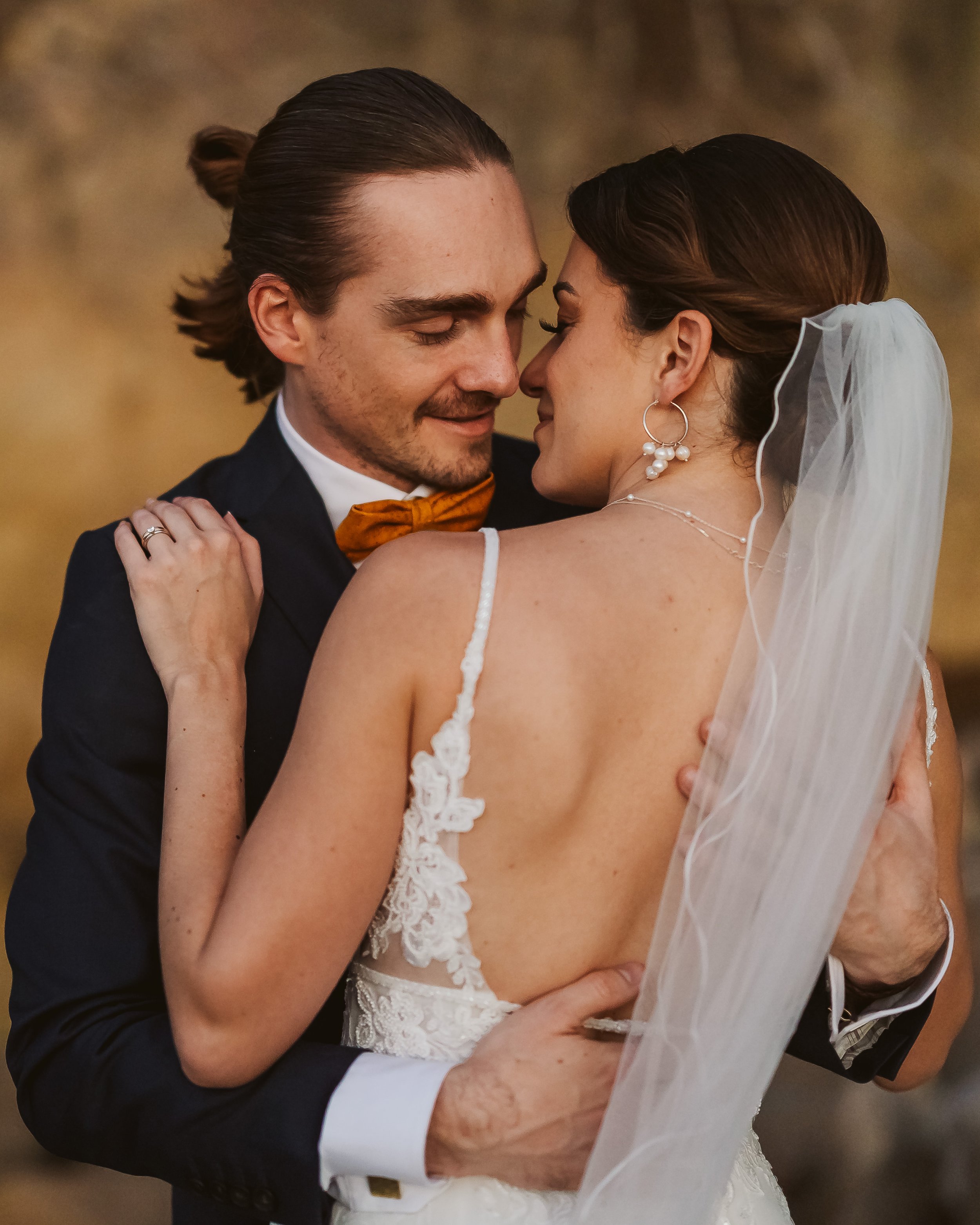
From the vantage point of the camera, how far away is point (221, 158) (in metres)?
2.18

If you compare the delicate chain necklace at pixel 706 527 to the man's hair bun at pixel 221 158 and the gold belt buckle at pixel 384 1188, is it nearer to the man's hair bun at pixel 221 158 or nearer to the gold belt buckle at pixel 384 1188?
the gold belt buckle at pixel 384 1188

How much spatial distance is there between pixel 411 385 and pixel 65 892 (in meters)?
0.92

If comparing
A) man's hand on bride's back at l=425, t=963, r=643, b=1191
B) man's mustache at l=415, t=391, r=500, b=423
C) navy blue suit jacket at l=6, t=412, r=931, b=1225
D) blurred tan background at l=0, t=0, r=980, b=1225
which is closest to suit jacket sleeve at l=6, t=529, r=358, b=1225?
navy blue suit jacket at l=6, t=412, r=931, b=1225

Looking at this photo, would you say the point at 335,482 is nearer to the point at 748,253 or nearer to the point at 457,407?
the point at 457,407

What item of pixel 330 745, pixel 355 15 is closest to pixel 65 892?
pixel 330 745

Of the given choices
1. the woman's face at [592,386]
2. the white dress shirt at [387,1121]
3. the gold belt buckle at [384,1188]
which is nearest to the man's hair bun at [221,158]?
the woman's face at [592,386]

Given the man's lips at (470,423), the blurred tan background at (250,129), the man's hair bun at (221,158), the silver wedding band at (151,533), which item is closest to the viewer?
the silver wedding band at (151,533)

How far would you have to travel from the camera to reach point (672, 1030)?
4.28 ft

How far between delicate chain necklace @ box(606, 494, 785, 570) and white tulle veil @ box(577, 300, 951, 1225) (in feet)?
0.04

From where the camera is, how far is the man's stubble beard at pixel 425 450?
6.40 feet

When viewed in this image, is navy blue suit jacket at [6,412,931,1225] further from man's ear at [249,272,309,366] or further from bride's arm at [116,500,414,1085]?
man's ear at [249,272,309,366]

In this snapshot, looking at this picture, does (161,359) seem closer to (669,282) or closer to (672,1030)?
(669,282)

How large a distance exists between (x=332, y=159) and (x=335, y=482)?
20.5 inches

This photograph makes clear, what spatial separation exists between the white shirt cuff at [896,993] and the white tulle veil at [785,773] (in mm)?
179
